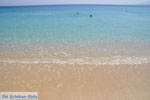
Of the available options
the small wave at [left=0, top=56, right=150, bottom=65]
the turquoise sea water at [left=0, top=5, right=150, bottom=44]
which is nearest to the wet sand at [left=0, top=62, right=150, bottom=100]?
the small wave at [left=0, top=56, right=150, bottom=65]

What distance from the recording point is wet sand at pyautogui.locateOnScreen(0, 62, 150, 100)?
11.5 feet

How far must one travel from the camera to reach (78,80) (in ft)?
13.5

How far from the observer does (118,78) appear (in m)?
4.21

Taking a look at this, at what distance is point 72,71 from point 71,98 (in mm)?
1421

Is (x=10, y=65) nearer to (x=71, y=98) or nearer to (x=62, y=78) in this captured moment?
(x=62, y=78)

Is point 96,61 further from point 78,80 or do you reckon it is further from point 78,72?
point 78,80

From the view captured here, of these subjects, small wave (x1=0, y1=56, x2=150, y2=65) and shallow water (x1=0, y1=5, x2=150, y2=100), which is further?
small wave (x1=0, y1=56, x2=150, y2=65)

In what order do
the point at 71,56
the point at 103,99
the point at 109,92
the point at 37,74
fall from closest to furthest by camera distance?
the point at 103,99
the point at 109,92
the point at 37,74
the point at 71,56

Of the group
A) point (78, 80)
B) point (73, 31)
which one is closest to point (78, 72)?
point (78, 80)

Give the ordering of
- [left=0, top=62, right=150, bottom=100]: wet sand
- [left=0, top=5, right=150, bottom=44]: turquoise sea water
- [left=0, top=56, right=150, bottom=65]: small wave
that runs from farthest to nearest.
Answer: [left=0, top=5, right=150, bottom=44]: turquoise sea water → [left=0, top=56, right=150, bottom=65]: small wave → [left=0, top=62, right=150, bottom=100]: wet sand

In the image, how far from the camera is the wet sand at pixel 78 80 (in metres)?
3.49

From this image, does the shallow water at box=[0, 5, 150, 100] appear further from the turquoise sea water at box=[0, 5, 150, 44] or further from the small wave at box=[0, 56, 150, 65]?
the turquoise sea water at box=[0, 5, 150, 44]

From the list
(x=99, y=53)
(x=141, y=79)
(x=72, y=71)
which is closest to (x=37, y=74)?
(x=72, y=71)

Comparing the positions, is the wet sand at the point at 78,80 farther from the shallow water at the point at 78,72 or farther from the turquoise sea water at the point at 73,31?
the turquoise sea water at the point at 73,31
